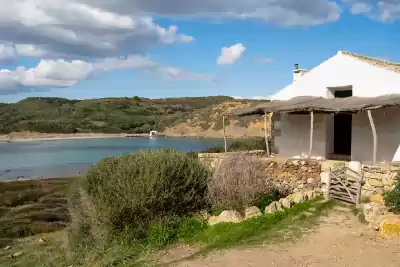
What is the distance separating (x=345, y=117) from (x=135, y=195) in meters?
9.28

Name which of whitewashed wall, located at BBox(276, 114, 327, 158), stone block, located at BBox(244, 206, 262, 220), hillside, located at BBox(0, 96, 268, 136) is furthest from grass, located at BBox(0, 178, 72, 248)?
hillside, located at BBox(0, 96, 268, 136)

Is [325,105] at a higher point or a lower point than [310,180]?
higher

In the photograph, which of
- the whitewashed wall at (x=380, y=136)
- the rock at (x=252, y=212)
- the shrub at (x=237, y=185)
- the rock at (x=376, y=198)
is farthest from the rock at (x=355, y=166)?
the rock at (x=252, y=212)

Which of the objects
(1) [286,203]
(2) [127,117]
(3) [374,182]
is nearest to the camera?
(1) [286,203]

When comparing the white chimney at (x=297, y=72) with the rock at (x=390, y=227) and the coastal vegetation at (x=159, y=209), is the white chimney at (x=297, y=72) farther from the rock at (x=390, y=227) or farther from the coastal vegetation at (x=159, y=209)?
the rock at (x=390, y=227)

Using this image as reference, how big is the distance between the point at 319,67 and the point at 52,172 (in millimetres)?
32323

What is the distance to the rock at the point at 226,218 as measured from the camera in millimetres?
11383

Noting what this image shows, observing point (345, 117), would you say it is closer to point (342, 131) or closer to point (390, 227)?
point (342, 131)

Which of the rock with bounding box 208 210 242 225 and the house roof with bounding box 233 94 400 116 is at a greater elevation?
the house roof with bounding box 233 94 400 116

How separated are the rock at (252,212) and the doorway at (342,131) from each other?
254 inches

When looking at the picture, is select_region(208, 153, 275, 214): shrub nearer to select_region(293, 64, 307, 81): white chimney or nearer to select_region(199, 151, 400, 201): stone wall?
select_region(199, 151, 400, 201): stone wall

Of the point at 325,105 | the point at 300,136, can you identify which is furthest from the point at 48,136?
the point at 325,105

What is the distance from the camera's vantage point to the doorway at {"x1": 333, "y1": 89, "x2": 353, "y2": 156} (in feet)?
54.8

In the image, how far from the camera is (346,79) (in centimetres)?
1605
